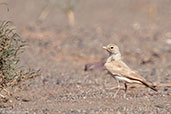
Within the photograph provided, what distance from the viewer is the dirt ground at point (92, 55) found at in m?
6.05

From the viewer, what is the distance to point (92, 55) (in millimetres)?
12250

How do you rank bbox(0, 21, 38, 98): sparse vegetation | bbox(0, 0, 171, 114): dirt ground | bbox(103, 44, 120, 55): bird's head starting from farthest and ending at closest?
bbox(103, 44, 120, 55): bird's head
bbox(0, 21, 38, 98): sparse vegetation
bbox(0, 0, 171, 114): dirt ground

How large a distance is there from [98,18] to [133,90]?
1296cm

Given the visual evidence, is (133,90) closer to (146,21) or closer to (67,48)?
(67,48)

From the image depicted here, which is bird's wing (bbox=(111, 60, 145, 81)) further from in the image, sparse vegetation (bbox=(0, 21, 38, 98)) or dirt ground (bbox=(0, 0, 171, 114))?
sparse vegetation (bbox=(0, 21, 38, 98))

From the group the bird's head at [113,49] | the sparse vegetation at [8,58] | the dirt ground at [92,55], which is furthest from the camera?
the bird's head at [113,49]

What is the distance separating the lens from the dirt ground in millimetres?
6051

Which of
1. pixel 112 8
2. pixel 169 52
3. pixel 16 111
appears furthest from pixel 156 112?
pixel 112 8

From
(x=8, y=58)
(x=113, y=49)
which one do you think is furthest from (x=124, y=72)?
(x=8, y=58)

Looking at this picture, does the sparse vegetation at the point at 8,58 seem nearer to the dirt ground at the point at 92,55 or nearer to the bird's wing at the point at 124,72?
the dirt ground at the point at 92,55

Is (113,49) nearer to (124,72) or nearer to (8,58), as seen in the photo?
(124,72)

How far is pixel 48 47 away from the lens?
43.1ft

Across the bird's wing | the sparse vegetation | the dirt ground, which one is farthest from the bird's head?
the sparse vegetation

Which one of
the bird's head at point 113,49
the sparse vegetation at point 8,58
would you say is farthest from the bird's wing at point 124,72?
the sparse vegetation at point 8,58
